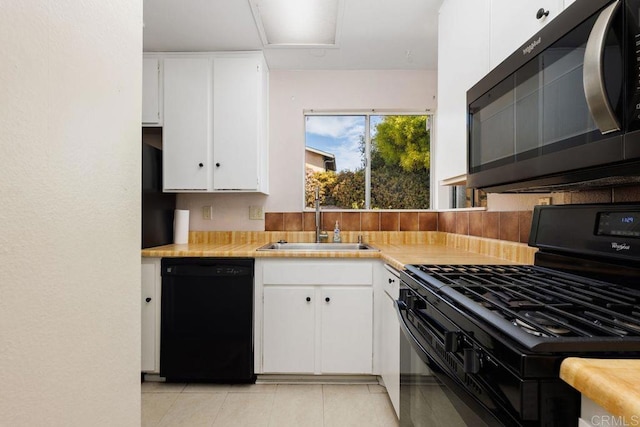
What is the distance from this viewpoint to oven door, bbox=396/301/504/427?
2.50ft

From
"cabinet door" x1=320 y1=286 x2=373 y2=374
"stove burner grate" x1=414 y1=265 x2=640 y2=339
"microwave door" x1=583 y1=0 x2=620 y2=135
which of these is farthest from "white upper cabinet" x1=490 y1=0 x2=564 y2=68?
"cabinet door" x1=320 y1=286 x2=373 y2=374

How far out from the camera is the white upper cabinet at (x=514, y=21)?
112 centimetres

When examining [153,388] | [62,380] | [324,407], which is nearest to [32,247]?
[62,380]

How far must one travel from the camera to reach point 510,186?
1241 millimetres

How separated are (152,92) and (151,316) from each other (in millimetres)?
1585

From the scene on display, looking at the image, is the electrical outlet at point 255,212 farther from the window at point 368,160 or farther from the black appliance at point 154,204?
the black appliance at point 154,204

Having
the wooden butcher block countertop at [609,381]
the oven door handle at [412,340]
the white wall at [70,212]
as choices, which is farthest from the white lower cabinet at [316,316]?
the wooden butcher block countertop at [609,381]

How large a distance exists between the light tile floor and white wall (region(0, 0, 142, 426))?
1.11m

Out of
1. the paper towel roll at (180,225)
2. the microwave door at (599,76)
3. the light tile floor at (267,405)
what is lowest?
the light tile floor at (267,405)

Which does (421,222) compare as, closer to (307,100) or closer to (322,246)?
(322,246)

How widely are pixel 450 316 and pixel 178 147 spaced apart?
2.32m

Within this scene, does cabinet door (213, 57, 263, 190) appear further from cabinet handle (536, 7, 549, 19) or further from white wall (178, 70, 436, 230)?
cabinet handle (536, 7, 549, 19)

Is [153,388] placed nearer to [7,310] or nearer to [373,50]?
[7,310]

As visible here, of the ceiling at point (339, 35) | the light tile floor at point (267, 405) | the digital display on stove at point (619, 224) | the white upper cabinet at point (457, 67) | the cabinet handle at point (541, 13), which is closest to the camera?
the digital display on stove at point (619, 224)
